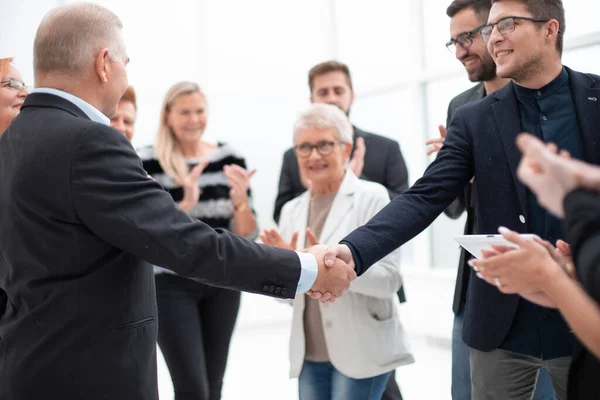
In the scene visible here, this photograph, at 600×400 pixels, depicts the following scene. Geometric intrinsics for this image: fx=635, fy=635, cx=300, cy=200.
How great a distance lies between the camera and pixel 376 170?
143 inches

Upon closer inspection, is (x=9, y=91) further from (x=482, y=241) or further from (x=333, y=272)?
(x=482, y=241)

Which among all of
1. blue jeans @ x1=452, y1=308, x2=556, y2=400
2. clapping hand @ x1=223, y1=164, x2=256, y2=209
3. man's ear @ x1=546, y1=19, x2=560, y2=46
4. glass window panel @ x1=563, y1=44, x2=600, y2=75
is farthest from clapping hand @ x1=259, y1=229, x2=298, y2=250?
glass window panel @ x1=563, y1=44, x2=600, y2=75

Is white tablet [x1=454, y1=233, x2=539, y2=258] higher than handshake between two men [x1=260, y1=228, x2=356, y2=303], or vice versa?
white tablet [x1=454, y1=233, x2=539, y2=258]

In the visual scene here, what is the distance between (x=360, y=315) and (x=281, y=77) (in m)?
5.03

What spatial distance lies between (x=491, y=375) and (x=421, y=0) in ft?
16.0

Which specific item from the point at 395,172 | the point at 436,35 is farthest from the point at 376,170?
the point at 436,35

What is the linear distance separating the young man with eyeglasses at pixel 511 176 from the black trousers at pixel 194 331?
3.70 ft

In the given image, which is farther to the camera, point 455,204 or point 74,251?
point 455,204

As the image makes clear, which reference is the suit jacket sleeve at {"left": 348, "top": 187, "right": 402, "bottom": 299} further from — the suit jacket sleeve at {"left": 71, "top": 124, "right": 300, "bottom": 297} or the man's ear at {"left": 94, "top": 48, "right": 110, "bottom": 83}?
the man's ear at {"left": 94, "top": 48, "right": 110, "bottom": 83}

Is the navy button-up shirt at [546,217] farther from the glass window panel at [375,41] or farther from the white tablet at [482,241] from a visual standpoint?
the glass window panel at [375,41]

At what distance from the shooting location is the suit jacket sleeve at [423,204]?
2.14m

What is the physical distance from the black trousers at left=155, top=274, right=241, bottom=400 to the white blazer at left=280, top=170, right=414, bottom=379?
2.23 feet

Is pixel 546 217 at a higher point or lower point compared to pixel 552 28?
lower

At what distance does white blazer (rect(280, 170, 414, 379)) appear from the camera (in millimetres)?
2359
